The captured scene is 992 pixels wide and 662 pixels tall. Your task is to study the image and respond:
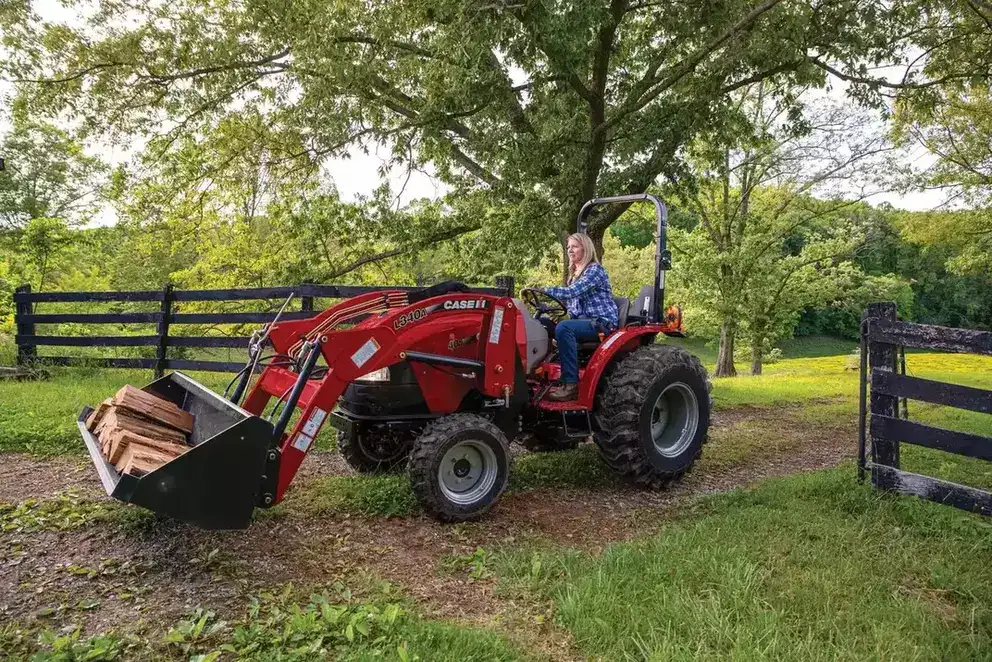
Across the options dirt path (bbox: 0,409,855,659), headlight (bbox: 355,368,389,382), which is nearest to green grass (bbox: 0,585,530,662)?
dirt path (bbox: 0,409,855,659)

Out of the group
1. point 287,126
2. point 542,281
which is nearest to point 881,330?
point 287,126

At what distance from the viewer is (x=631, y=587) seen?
10.8 feet

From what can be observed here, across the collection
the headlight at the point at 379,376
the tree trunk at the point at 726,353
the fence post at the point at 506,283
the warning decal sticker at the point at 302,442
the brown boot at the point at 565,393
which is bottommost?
the tree trunk at the point at 726,353

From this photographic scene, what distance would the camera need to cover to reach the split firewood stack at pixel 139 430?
136 inches

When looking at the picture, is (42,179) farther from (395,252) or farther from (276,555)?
(276,555)

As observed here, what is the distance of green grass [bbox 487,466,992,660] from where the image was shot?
281 cm

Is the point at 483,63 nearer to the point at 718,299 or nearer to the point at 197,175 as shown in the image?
the point at 197,175

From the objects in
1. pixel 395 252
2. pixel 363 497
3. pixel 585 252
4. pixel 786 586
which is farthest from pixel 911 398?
pixel 395 252

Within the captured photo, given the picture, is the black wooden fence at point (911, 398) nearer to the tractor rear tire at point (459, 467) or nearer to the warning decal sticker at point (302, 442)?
the tractor rear tire at point (459, 467)

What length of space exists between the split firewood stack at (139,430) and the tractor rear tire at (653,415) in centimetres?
309

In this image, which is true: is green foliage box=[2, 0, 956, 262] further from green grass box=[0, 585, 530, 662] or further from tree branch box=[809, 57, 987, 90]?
green grass box=[0, 585, 530, 662]

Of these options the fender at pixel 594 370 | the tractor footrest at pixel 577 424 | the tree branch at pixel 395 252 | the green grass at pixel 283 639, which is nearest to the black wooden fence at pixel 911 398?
the fender at pixel 594 370

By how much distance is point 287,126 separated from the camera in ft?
31.9

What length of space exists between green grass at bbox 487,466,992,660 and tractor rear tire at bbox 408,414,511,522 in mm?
625
